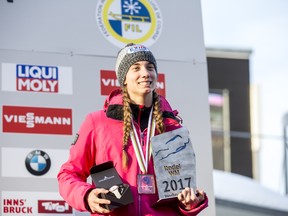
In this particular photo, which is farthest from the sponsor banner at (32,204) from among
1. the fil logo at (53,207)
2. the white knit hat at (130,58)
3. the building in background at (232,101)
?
the building in background at (232,101)

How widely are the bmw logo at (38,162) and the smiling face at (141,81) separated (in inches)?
45.1

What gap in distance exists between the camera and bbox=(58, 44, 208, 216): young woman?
12.8ft

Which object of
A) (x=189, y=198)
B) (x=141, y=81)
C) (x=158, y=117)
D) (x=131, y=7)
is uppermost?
(x=131, y=7)

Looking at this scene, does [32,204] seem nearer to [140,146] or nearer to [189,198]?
[140,146]

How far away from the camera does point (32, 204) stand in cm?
502

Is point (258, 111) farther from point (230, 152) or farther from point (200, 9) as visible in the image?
point (200, 9)

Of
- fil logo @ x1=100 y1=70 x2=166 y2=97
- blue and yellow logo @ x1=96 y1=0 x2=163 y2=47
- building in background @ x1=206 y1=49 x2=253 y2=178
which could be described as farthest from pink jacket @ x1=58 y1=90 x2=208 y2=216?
building in background @ x1=206 y1=49 x2=253 y2=178

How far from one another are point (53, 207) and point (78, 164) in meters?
1.10

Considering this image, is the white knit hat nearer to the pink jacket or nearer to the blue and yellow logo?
the pink jacket

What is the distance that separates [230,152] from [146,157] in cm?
1623

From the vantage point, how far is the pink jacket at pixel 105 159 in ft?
12.8

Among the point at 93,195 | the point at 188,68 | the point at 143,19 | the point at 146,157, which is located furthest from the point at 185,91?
the point at 93,195

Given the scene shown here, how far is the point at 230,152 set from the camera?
2011cm

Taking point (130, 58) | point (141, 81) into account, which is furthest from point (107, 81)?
point (141, 81)
